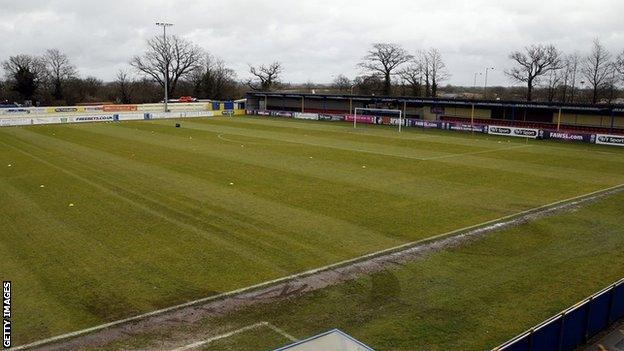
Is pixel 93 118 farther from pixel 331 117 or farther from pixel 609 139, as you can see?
pixel 609 139

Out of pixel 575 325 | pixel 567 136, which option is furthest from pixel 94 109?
pixel 575 325

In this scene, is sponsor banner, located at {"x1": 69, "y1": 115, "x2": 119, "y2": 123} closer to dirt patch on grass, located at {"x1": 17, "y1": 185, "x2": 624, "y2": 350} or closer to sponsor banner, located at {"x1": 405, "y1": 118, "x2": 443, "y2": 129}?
sponsor banner, located at {"x1": 405, "y1": 118, "x2": 443, "y2": 129}

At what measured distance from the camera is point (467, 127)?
6456 cm

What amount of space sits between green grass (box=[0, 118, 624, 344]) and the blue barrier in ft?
26.4

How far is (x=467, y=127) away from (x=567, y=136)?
475 inches

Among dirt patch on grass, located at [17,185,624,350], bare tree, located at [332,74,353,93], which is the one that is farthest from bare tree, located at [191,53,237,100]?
dirt patch on grass, located at [17,185,624,350]

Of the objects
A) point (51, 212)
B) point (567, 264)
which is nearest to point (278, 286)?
point (567, 264)

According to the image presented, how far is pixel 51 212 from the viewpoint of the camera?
77.6ft

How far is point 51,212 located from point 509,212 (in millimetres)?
20956

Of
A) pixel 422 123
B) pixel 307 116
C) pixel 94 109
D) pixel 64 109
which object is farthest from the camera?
pixel 307 116

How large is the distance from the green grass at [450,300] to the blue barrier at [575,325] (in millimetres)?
1327

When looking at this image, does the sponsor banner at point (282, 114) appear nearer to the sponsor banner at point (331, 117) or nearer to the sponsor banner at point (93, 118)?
the sponsor banner at point (331, 117)

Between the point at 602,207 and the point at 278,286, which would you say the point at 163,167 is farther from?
the point at 602,207

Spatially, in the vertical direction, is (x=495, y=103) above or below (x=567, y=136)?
above
